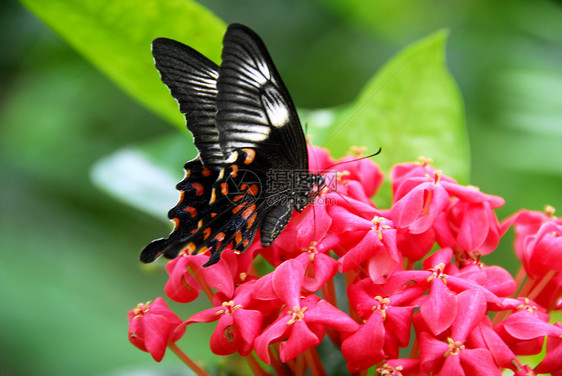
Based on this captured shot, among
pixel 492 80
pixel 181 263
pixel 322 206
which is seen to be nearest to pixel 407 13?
pixel 492 80

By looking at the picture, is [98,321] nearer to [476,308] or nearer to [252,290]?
[252,290]

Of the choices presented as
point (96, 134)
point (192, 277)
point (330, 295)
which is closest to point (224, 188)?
point (192, 277)

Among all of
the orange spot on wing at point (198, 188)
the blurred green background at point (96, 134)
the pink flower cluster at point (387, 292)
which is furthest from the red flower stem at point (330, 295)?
the blurred green background at point (96, 134)

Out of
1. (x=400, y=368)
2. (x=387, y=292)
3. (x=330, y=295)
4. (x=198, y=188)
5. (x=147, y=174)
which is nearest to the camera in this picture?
(x=400, y=368)

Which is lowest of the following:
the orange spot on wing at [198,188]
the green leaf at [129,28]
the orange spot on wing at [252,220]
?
the orange spot on wing at [252,220]

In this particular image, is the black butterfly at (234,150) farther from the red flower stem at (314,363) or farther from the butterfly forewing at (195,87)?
→ the red flower stem at (314,363)

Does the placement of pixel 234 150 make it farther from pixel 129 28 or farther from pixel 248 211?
pixel 129 28
